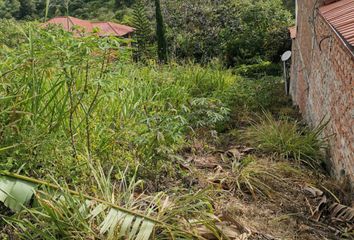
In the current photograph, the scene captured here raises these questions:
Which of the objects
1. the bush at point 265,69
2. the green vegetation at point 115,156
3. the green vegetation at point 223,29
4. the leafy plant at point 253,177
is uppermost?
the green vegetation at point 115,156

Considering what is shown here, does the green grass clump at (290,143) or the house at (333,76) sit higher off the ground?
the house at (333,76)

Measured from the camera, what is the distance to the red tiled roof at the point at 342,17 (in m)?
3.42

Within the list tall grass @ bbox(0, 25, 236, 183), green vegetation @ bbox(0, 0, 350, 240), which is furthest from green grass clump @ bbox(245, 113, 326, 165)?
tall grass @ bbox(0, 25, 236, 183)

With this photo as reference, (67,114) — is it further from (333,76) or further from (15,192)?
(333,76)

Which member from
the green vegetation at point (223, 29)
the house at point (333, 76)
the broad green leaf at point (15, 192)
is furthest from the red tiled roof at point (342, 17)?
the green vegetation at point (223, 29)

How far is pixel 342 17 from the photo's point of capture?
402 cm

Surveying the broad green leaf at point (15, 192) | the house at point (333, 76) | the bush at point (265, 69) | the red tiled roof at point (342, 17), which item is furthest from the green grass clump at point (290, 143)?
the bush at point (265, 69)

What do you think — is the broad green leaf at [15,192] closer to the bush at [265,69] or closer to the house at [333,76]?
the house at [333,76]

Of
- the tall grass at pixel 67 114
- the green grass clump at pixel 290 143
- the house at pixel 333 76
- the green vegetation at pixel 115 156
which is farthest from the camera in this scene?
the green grass clump at pixel 290 143

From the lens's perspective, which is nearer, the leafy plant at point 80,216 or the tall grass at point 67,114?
the leafy plant at point 80,216

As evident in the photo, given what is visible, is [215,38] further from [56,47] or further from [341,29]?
[56,47]

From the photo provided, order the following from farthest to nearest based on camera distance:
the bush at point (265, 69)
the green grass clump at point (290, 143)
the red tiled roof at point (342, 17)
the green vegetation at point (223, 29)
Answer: the green vegetation at point (223, 29), the bush at point (265, 69), the green grass clump at point (290, 143), the red tiled roof at point (342, 17)

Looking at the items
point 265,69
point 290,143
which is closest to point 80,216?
point 290,143

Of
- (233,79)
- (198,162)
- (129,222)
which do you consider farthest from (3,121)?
(233,79)
